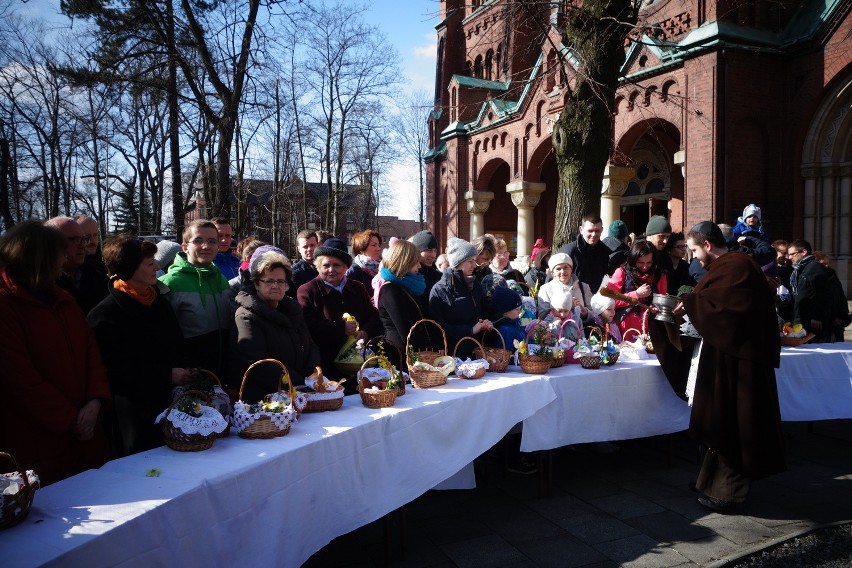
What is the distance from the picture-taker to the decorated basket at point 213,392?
2.90 meters

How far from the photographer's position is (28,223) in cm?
266

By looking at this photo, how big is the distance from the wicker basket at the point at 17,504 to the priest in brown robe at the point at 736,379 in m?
3.78

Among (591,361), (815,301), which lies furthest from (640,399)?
(815,301)

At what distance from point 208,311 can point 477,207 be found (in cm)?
1887

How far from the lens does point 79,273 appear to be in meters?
4.07

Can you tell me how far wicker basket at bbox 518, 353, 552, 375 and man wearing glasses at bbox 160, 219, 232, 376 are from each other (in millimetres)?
2083

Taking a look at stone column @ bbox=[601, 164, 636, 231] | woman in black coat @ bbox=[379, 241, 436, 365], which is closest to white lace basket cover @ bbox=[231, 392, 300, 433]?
woman in black coat @ bbox=[379, 241, 436, 365]

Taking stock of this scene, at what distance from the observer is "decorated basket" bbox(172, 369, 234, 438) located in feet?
9.50

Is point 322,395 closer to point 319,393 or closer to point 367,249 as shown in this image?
point 319,393

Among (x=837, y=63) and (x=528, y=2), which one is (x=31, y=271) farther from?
(x=837, y=63)

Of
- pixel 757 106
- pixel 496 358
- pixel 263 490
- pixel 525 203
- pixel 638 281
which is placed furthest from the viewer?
pixel 525 203

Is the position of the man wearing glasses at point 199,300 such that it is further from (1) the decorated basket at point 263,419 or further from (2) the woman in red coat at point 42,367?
(1) the decorated basket at point 263,419

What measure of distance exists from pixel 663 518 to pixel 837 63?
11402 millimetres

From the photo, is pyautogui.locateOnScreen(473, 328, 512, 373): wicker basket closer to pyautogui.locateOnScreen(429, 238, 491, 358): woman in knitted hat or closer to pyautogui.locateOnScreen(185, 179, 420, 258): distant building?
pyautogui.locateOnScreen(429, 238, 491, 358): woman in knitted hat
